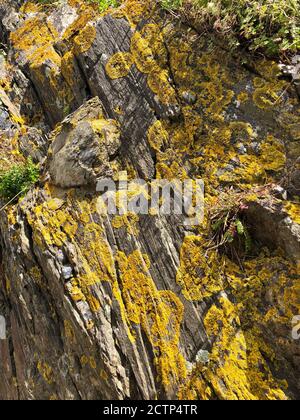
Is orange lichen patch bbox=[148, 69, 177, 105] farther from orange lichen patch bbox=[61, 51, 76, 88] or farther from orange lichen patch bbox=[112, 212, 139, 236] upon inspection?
orange lichen patch bbox=[112, 212, 139, 236]

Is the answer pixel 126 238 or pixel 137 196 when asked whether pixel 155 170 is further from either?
pixel 126 238

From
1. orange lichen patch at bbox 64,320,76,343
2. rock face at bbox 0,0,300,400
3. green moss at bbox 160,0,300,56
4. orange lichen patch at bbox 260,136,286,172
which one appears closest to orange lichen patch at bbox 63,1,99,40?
rock face at bbox 0,0,300,400

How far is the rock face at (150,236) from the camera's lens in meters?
4.69

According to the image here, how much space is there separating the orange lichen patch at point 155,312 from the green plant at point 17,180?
6.97ft

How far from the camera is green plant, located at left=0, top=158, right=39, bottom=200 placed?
6.51 m

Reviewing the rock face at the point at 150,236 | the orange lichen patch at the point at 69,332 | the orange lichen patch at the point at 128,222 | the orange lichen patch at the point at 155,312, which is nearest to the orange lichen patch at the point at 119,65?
the rock face at the point at 150,236

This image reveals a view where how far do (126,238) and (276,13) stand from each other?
11.6 ft

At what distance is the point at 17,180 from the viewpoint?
21.5 feet

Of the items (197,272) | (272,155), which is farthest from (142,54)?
(197,272)

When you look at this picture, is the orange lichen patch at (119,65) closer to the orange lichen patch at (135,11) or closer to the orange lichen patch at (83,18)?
the orange lichen patch at (135,11)

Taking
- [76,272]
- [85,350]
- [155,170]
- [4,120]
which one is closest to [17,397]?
[85,350]

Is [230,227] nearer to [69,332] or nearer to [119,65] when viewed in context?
[69,332]

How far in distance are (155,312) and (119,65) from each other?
371 cm
